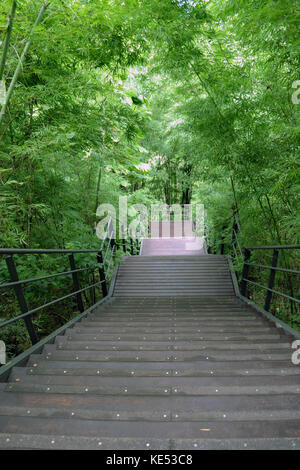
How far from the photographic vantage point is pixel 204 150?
3.97 metres

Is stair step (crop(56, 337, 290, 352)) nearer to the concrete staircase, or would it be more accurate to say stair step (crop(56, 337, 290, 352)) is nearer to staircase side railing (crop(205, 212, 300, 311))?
the concrete staircase

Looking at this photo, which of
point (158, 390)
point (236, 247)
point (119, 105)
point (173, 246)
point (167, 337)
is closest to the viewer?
point (158, 390)

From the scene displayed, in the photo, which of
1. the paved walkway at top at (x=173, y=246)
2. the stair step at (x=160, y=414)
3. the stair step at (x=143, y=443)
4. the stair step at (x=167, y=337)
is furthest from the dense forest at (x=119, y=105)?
the paved walkway at top at (x=173, y=246)

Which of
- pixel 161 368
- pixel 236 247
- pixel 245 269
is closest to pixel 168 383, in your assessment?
pixel 161 368

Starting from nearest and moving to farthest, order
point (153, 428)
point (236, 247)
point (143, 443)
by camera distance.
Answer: point (143, 443) → point (153, 428) → point (236, 247)

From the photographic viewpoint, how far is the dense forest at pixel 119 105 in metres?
2.45

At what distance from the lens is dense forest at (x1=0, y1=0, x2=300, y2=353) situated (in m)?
2.45

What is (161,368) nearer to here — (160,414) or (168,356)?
(168,356)

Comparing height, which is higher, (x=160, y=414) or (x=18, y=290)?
(x=18, y=290)

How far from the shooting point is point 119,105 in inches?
138

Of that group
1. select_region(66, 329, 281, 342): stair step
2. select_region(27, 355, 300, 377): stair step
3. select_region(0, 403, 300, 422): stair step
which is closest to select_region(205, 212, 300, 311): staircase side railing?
select_region(66, 329, 281, 342): stair step

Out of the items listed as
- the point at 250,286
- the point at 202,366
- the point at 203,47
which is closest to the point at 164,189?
the point at 250,286

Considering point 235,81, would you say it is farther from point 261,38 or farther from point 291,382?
point 291,382

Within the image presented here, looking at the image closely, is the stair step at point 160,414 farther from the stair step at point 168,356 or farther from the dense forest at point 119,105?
the dense forest at point 119,105
